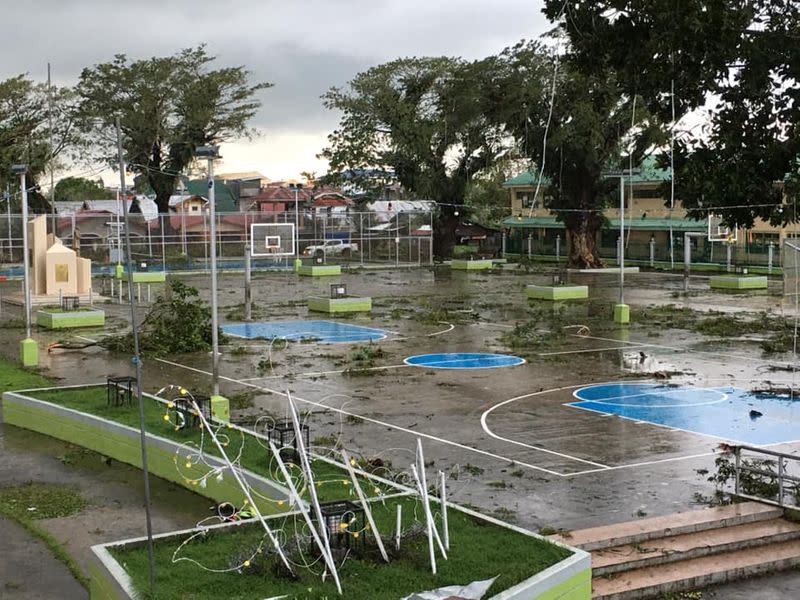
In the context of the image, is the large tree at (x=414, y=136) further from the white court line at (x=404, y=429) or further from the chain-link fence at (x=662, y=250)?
the white court line at (x=404, y=429)

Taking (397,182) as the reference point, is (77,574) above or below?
below

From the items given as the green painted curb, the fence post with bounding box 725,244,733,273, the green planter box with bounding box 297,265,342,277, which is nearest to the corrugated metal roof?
the fence post with bounding box 725,244,733,273

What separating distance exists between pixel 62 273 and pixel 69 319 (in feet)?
23.0

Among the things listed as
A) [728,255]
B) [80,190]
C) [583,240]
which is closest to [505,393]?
[583,240]

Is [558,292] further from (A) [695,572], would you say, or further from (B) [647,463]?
(A) [695,572]

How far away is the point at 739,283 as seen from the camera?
49000 millimetres

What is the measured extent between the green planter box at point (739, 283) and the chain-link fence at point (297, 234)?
78.3 feet

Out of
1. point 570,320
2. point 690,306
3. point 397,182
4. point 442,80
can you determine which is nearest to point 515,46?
point 442,80

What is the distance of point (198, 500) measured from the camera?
14.9 m

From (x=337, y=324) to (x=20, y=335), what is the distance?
404 inches

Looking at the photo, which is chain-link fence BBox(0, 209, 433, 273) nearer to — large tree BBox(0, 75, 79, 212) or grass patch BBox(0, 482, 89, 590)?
large tree BBox(0, 75, 79, 212)

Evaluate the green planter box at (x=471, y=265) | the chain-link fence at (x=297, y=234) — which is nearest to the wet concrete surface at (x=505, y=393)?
the green planter box at (x=471, y=265)

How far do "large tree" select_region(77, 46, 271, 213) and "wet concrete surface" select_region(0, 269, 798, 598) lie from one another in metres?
33.7

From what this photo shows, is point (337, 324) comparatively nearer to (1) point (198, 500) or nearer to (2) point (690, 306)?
(2) point (690, 306)
